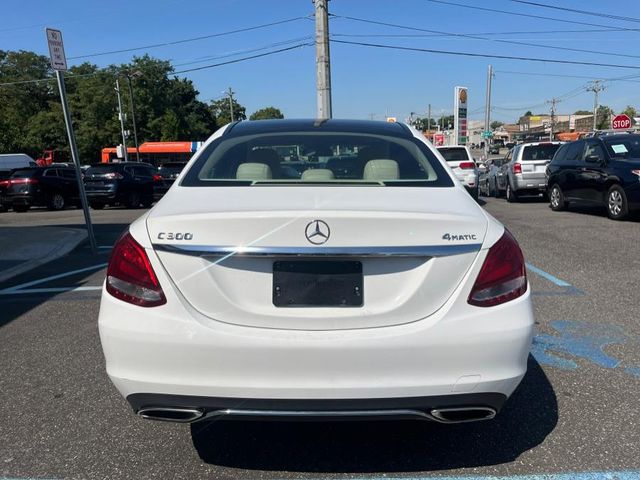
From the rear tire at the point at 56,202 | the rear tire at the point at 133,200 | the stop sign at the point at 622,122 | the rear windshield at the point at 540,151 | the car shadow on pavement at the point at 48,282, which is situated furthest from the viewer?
the stop sign at the point at 622,122

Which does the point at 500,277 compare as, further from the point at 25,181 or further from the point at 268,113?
the point at 268,113

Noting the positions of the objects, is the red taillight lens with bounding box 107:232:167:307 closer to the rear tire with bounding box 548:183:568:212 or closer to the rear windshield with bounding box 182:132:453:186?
the rear windshield with bounding box 182:132:453:186

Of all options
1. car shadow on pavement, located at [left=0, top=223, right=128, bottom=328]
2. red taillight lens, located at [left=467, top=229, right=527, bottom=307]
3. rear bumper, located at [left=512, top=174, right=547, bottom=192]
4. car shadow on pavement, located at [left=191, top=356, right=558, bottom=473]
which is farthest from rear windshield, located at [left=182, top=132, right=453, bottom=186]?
rear bumper, located at [left=512, top=174, right=547, bottom=192]

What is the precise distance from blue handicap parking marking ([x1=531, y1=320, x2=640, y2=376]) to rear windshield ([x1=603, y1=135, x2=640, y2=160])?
795 centimetres

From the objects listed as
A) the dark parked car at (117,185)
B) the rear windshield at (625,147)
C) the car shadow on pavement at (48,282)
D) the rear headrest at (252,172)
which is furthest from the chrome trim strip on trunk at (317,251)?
the dark parked car at (117,185)

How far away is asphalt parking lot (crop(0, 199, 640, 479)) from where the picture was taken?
2.80 meters

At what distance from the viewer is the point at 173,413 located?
249 cm

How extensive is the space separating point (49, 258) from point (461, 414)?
8.53 meters

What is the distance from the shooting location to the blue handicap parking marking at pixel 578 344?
4059 mm

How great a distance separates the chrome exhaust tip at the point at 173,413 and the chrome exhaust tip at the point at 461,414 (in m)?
1.00

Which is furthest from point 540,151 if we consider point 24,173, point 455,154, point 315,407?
point 24,173

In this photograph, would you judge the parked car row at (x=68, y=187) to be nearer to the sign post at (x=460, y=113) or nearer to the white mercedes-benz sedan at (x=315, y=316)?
the white mercedes-benz sedan at (x=315, y=316)

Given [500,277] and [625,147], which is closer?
[500,277]

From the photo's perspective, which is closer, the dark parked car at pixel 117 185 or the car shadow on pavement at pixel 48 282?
the car shadow on pavement at pixel 48 282
